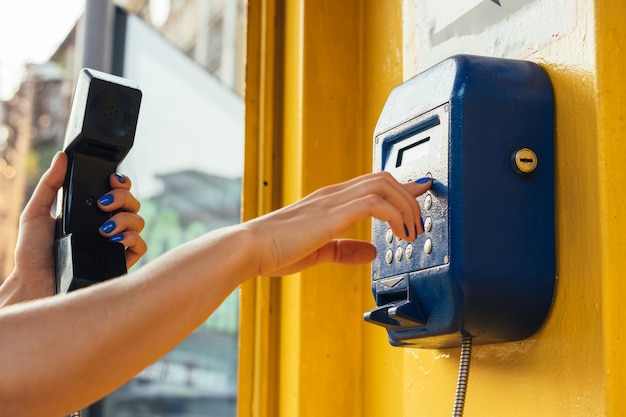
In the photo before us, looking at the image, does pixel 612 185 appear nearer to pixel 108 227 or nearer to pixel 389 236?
pixel 389 236

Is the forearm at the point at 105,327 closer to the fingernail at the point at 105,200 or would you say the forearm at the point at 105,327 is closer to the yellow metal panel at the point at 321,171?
the fingernail at the point at 105,200

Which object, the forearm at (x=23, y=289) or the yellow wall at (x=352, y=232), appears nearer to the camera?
the yellow wall at (x=352, y=232)

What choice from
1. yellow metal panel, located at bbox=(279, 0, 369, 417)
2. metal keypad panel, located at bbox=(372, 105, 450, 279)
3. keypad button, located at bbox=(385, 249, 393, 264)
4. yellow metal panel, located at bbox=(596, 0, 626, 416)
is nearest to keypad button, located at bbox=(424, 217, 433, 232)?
metal keypad panel, located at bbox=(372, 105, 450, 279)

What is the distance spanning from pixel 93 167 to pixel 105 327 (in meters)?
0.54

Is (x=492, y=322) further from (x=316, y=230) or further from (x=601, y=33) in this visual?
(x=601, y=33)

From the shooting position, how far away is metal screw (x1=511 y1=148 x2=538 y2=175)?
3.40ft

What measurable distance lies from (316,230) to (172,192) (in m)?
3.76

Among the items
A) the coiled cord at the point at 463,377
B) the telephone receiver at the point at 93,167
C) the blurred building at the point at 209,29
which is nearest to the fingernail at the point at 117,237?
the telephone receiver at the point at 93,167

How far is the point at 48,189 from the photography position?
1.33 m

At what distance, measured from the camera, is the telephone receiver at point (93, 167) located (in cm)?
121

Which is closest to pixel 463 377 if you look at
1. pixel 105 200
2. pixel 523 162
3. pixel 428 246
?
pixel 428 246

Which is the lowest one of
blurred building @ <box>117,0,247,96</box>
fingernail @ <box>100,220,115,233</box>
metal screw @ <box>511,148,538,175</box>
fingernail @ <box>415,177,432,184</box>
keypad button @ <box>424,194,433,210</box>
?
fingernail @ <box>100,220,115,233</box>

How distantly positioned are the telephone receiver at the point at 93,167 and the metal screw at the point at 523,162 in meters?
0.58

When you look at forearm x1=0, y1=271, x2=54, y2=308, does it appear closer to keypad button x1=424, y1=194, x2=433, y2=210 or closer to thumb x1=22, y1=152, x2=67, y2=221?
thumb x1=22, y1=152, x2=67, y2=221
